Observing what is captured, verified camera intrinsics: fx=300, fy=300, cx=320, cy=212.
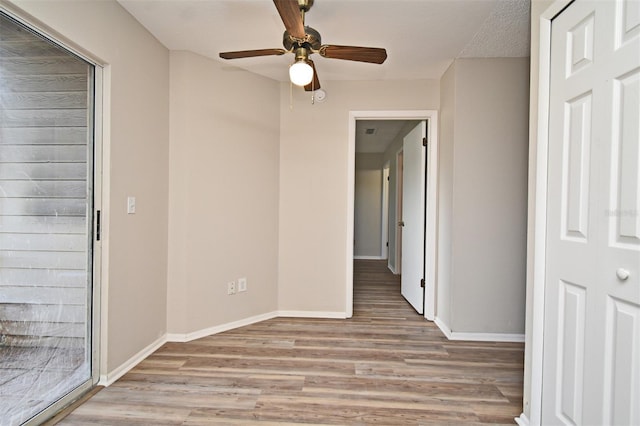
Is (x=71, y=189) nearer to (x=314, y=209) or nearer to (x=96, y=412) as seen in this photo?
(x=96, y=412)

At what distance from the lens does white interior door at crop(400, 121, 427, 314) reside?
122 inches

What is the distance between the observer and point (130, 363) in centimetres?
205

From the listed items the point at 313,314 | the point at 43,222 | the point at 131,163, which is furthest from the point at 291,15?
the point at 313,314

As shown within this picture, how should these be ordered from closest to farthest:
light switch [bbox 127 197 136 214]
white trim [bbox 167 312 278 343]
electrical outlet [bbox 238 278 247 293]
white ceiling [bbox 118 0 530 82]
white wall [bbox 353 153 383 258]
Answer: white ceiling [bbox 118 0 530 82], light switch [bbox 127 197 136 214], white trim [bbox 167 312 278 343], electrical outlet [bbox 238 278 247 293], white wall [bbox 353 153 383 258]

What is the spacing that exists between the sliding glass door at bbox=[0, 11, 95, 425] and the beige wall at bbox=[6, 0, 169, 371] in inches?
4.3

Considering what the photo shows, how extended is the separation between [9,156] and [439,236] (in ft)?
10.1

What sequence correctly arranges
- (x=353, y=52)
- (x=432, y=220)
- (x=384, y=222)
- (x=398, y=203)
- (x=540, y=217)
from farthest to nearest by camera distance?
1. (x=384, y=222)
2. (x=398, y=203)
3. (x=432, y=220)
4. (x=353, y=52)
5. (x=540, y=217)

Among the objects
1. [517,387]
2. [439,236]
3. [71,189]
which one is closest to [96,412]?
[71,189]

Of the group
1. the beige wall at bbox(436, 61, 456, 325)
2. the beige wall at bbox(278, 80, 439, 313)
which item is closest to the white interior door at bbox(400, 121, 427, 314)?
the beige wall at bbox(436, 61, 456, 325)

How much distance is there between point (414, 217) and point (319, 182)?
114 cm

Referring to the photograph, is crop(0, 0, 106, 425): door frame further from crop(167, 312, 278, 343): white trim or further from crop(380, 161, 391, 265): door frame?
crop(380, 161, 391, 265): door frame

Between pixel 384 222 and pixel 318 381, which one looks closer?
pixel 318 381

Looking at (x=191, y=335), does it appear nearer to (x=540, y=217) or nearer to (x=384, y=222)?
(x=540, y=217)

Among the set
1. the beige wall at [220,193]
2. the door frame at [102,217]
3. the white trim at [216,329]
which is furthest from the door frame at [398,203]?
the door frame at [102,217]
